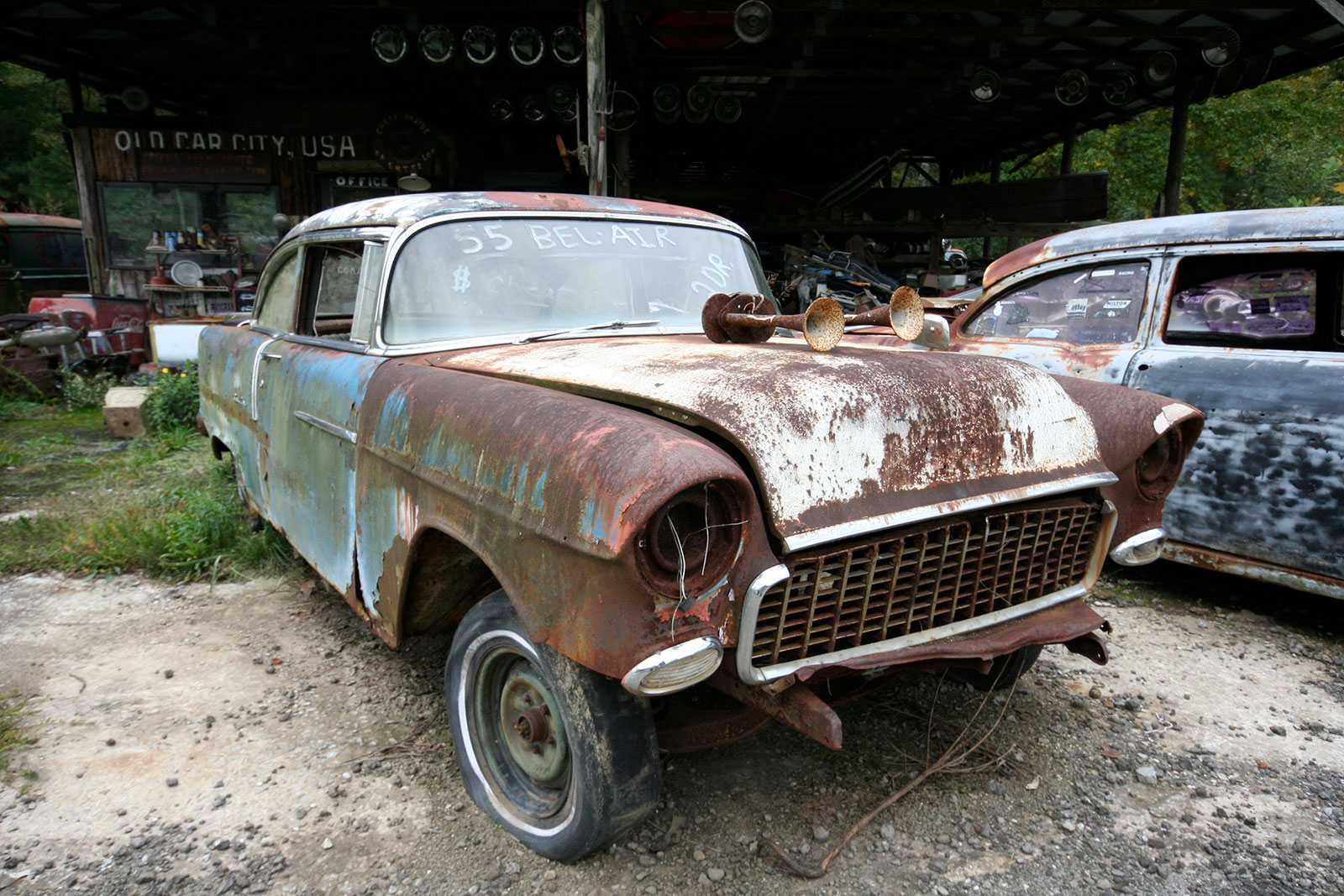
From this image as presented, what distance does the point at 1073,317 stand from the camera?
4.22 metres

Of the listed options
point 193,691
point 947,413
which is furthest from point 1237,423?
point 193,691

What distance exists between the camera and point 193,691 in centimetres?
296

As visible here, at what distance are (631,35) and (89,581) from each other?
23.8 ft

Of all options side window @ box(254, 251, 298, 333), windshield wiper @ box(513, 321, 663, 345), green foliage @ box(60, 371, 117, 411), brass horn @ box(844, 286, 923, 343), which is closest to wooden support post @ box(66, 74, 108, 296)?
green foliage @ box(60, 371, 117, 411)

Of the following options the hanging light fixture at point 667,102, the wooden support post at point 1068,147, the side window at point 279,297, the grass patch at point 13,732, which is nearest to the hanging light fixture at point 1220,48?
the wooden support post at point 1068,147

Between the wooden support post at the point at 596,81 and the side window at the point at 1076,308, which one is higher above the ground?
the wooden support post at the point at 596,81

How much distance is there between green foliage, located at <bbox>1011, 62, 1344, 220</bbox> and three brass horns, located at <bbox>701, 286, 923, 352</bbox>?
13.7 meters

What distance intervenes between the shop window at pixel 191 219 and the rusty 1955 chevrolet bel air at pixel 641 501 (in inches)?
364

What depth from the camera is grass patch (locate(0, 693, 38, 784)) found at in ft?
8.13

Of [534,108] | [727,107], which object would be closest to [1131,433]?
[727,107]

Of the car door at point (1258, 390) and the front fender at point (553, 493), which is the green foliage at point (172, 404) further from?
the car door at point (1258, 390)

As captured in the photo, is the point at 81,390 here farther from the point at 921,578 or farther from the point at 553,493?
the point at 921,578

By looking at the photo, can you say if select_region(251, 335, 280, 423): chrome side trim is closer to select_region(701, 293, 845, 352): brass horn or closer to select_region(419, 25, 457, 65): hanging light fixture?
select_region(701, 293, 845, 352): brass horn

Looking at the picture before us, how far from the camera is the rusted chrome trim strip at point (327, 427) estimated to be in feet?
8.71
